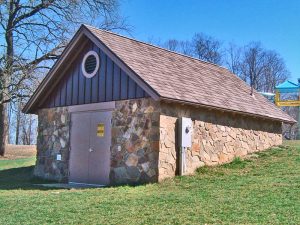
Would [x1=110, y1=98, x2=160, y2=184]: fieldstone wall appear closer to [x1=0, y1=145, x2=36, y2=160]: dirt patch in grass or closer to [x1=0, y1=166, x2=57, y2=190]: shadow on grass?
[x1=0, y1=166, x2=57, y2=190]: shadow on grass

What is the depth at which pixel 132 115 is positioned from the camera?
13062 millimetres

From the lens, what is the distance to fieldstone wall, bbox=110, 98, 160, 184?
40.5ft

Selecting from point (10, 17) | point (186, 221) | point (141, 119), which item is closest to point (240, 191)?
point (186, 221)

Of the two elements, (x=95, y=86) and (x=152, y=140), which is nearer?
(x=152, y=140)

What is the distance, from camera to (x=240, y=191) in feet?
33.0

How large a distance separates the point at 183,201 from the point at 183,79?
19.6 feet

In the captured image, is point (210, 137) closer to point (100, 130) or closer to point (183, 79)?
point (183, 79)

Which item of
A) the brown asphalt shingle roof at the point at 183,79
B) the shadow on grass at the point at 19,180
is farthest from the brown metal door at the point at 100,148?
the brown asphalt shingle roof at the point at 183,79

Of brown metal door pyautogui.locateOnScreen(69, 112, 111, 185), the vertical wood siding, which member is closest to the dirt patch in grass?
the vertical wood siding

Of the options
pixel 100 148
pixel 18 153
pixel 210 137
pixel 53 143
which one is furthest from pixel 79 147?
pixel 18 153

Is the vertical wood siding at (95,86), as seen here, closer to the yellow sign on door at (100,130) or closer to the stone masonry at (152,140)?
the stone masonry at (152,140)

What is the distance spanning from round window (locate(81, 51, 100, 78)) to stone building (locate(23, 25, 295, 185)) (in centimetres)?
3

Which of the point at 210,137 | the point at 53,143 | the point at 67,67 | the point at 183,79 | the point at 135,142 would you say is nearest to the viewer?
the point at 135,142

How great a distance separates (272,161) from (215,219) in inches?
298
